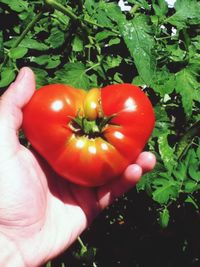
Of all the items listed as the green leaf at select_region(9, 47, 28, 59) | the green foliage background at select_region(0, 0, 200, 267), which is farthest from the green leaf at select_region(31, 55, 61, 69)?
the green leaf at select_region(9, 47, 28, 59)

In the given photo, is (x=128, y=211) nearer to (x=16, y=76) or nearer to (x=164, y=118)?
(x=164, y=118)

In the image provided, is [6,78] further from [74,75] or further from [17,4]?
[17,4]

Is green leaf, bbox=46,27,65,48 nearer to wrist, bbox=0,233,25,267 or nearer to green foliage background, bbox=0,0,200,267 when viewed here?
green foliage background, bbox=0,0,200,267

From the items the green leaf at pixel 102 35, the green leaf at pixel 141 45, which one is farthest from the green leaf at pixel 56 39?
the green leaf at pixel 141 45

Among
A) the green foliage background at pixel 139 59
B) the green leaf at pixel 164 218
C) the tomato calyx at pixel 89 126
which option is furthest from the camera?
the green leaf at pixel 164 218

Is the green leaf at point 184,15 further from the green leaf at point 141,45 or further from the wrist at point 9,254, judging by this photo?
the wrist at point 9,254

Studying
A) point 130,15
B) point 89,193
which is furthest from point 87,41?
point 89,193

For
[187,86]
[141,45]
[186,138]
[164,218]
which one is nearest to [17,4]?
[141,45]

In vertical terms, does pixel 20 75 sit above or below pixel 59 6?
below
